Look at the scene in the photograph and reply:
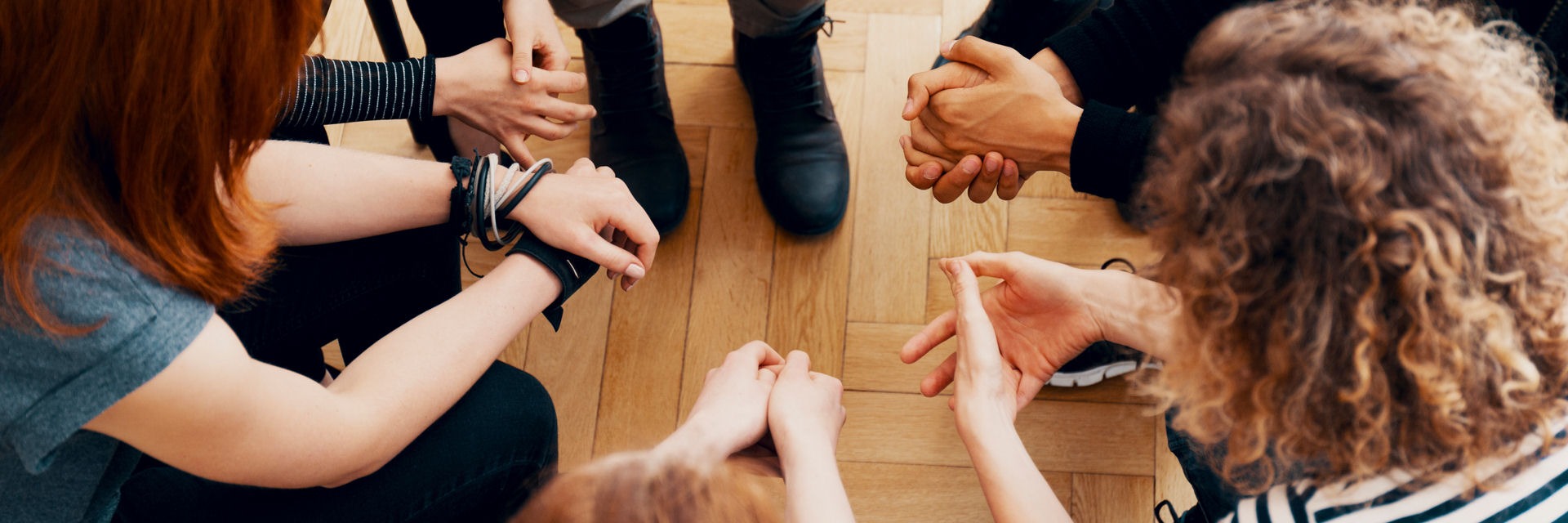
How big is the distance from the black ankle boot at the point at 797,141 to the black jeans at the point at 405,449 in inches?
20.6

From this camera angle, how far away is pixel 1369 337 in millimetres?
646

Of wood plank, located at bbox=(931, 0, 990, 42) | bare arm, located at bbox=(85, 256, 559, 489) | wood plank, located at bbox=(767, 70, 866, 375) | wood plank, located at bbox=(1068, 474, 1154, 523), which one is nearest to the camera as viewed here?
bare arm, located at bbox=(85, 256, 559, 489)

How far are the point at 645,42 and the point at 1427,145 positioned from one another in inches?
40.4

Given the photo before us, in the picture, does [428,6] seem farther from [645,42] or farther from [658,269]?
[658,269]

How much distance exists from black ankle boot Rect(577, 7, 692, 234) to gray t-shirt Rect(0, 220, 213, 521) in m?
0.81

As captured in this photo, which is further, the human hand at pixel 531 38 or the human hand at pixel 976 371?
the human hand at pixel 531 38

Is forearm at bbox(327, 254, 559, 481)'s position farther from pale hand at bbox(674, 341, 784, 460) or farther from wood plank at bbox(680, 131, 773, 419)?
wood plank at bbox(680, 131, 773, 419)

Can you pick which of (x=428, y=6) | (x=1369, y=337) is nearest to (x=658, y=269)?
(x=428, y=6)

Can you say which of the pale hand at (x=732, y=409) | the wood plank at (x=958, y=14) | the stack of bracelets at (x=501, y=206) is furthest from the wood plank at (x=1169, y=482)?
the stack of bracelets at (x=501, y=206)

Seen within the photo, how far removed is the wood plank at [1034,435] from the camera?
1395 millimetres

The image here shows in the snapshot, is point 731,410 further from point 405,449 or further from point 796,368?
point 405,449

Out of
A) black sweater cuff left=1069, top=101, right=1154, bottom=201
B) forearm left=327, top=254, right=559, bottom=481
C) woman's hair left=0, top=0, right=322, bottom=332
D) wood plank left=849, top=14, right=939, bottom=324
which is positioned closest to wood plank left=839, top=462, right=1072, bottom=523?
wood plank left=849, top=14, right=939, bottom=324

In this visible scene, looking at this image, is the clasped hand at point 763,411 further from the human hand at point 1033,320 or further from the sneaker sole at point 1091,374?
the sneaker sole at point 1091,374

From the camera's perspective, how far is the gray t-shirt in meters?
0.68
